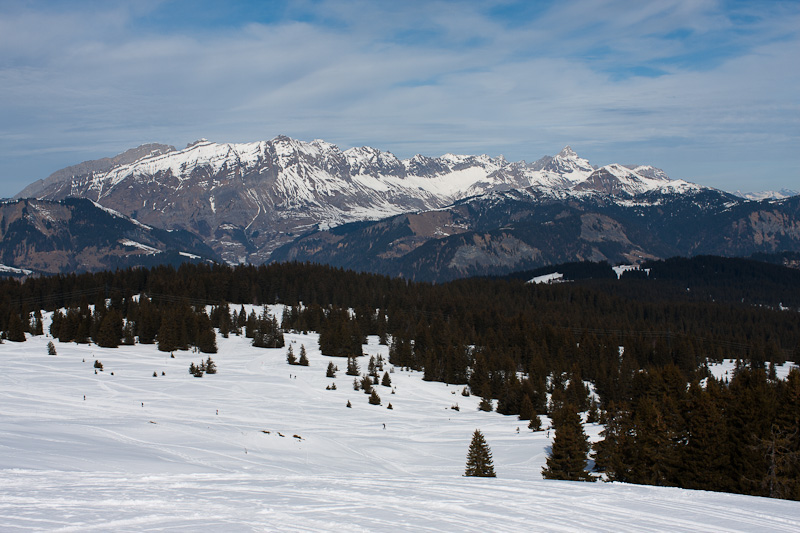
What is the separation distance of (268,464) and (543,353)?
357 ft

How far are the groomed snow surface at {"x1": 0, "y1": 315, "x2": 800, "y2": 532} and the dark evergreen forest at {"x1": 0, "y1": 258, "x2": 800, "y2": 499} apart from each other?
426 inches

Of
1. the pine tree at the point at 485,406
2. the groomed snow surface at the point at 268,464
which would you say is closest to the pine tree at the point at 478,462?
the groomed snow surface at the point at 268,464

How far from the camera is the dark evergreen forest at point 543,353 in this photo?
47531 millimetres

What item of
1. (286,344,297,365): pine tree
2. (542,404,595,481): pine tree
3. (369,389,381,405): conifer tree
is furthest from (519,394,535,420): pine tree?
(286,344,297,365): pine tree

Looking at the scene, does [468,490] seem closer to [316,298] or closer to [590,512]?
[590,512]

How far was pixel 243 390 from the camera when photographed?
96.1 metres

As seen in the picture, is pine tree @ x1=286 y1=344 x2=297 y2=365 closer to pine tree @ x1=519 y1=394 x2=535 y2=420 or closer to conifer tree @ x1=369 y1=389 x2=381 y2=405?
conifer tree @ x1=369 y1=389 x2=381 y2=405

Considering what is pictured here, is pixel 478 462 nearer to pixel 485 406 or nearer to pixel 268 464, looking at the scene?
pixel 268 464

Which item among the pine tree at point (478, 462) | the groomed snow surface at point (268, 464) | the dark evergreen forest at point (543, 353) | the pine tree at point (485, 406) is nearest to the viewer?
the groomed snow surface at point (268, 464)

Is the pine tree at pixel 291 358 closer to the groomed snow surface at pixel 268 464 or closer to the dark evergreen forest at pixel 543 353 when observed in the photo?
the dark evergreen forest at pixel 543 353

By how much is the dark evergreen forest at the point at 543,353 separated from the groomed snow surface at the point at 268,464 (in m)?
10.8

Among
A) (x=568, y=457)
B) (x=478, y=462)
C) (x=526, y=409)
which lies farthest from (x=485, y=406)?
(x=478, y=462)

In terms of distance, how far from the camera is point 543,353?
477 ft

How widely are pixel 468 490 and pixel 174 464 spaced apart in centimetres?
1872
